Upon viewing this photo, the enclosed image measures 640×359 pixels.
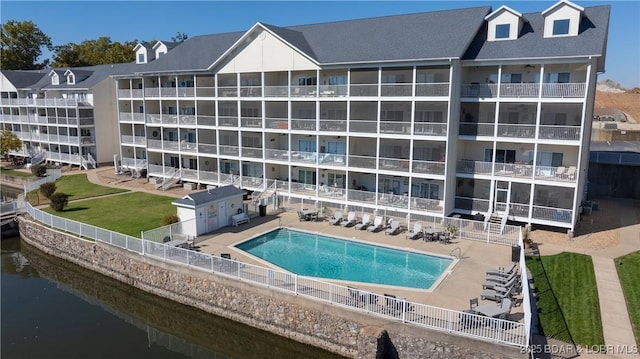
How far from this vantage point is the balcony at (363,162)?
30734 millimetres

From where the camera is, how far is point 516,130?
90.9 ft

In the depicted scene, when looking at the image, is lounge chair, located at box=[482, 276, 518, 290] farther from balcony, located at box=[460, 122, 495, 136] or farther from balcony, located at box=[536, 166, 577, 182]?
balcony, located at box=[460, 122, 495, 136]

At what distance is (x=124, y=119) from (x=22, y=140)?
75.9 feet

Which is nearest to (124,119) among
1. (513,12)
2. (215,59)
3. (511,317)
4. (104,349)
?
(215,59)

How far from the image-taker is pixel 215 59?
126 feet

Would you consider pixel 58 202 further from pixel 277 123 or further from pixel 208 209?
pixel 277 123

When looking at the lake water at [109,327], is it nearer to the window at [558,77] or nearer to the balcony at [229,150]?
the balcony at [229,150]

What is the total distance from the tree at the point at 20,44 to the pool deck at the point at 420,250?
78.0 meters

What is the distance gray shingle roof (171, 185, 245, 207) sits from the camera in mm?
26312

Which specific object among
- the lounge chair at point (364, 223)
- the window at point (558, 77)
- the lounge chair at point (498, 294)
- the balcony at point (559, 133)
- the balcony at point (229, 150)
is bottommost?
the lounge chair at point (498, 294)

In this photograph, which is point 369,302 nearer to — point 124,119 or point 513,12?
point 513,12

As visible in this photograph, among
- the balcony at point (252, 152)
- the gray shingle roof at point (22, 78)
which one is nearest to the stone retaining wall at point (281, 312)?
the balcony at point (252, 152)

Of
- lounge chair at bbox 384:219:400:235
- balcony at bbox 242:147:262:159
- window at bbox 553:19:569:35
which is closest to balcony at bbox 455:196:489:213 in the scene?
lounge chair at bbox 384:219:400:235

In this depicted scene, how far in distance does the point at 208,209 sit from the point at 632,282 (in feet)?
74.0
